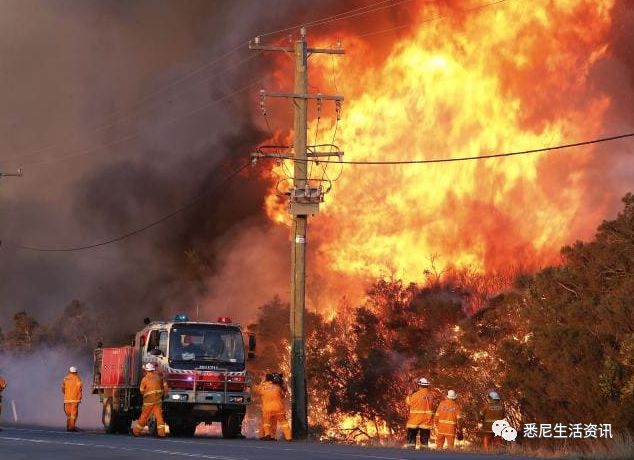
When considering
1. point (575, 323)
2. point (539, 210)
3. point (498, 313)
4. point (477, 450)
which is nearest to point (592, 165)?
point (539, 210)

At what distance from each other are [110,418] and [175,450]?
37.2ft

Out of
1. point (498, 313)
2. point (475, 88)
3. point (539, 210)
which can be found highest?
point (475, 88)

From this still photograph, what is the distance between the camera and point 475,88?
54.6 meters

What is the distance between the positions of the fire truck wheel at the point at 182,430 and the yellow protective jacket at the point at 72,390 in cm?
290

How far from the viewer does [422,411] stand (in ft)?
105

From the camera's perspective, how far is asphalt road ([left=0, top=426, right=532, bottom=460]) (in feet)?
82.1

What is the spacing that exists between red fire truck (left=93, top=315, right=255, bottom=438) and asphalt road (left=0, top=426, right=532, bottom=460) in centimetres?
246

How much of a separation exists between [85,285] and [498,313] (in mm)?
36837

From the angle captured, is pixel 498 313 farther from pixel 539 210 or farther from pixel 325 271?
pixel 325 271

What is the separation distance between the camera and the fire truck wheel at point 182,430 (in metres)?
35.7

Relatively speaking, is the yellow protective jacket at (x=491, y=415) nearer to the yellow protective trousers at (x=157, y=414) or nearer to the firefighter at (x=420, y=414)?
the firefighter at (x=420, y=414)

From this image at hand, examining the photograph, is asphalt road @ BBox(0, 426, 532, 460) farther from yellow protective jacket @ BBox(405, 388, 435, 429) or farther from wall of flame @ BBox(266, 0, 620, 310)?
wall of flame @ BBox(266, 0, 620, 310)

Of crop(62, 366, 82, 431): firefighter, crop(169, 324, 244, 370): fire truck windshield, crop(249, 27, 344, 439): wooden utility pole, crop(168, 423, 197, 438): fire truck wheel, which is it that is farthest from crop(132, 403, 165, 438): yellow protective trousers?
crop(62, 366, 82, 431): firefighter

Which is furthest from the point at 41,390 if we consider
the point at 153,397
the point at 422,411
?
the point at 422,411
